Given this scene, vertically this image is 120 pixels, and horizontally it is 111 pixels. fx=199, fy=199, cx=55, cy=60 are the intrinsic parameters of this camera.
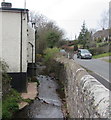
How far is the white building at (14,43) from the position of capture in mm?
12977

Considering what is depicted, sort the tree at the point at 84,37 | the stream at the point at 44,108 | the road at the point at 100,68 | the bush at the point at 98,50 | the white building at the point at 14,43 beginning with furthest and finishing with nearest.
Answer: the tree at the point at 84,37
the bush at the point at 98,50
the road at the point at 100,68
the white building at the point at 14,43
the stream at the point at 44,108

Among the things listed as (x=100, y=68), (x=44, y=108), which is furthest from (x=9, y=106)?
(x=100, y=68)

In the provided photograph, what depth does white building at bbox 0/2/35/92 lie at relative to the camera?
13.0 meters

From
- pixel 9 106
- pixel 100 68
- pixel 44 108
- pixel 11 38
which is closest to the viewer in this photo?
pixel 9 106

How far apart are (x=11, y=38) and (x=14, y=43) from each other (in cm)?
38

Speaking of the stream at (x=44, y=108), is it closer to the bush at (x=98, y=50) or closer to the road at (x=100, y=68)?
the road at (x=100, y=68)

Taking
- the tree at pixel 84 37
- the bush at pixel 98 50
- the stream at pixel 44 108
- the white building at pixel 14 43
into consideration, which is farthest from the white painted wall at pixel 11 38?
the tree at pixel 84 37

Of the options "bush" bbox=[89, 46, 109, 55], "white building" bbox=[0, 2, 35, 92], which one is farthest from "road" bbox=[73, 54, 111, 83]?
"bush" bbox=[89, 46, 109, 55]

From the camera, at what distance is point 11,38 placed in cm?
1310

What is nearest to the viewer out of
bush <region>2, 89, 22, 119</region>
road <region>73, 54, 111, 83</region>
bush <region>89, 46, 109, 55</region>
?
bush <region>2, 89, 22, 119</region>

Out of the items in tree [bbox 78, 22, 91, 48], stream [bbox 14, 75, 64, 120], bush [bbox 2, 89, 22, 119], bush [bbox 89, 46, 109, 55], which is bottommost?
stream [bbox 14, 75, 64, 120]

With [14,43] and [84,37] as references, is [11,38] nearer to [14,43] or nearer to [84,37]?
[14,43]

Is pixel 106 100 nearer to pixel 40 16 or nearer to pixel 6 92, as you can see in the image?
pixel 6 92

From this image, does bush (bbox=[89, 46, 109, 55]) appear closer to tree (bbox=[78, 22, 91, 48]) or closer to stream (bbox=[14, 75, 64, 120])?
tree (bbox=[78, 22, 91, 48])
